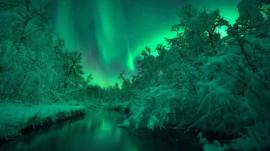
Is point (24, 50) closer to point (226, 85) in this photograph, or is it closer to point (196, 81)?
point (196, 81)

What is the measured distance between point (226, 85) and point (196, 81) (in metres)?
4.05

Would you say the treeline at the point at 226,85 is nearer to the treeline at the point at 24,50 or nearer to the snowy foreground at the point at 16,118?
the snowy foreground at the point at 16,118

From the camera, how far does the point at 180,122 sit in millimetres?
11453

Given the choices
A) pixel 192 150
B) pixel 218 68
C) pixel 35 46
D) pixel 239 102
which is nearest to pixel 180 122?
pixel 192 150

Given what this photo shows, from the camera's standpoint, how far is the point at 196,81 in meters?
8.69

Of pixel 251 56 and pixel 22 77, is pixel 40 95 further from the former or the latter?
pixel 251 56

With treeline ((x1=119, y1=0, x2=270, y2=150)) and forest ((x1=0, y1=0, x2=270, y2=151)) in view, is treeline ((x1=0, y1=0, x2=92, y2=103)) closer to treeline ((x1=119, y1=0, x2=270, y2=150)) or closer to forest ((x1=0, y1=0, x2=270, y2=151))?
forest ((x1=0, y1=0, x2=270, y2=151))

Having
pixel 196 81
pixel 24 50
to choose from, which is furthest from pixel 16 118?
pixel 196 81

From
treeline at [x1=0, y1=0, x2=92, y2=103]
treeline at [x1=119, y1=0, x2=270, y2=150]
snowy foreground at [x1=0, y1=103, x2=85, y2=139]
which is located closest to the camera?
treeline at [x1=119, y1=0, x2=270, y2=150]

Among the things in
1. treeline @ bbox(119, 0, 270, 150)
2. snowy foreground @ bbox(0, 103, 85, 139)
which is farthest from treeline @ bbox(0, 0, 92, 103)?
treeline @ bbox(119, 0, 270, 150)

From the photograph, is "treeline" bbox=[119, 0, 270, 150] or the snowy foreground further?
the snowy foreground

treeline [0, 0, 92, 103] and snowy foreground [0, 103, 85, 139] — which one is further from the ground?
treeline [0, 0, 92, 103]

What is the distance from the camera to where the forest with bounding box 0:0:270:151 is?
4168mm

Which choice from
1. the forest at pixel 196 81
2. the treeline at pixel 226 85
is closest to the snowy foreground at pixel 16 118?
the forest at pixel 196 81
